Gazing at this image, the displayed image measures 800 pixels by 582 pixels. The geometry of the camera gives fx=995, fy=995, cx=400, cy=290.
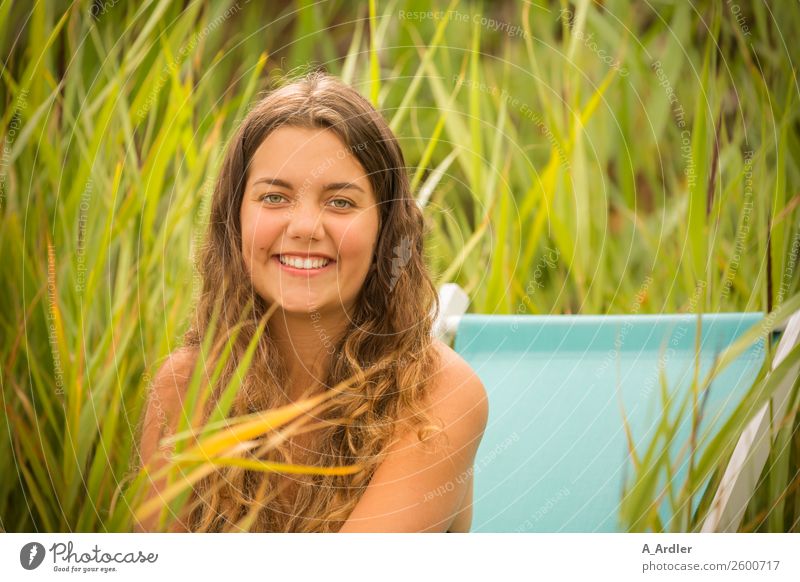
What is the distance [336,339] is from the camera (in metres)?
0.90

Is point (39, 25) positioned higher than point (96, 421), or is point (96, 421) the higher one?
point (39, 25)

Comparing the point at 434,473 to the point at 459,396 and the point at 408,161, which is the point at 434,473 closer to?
the point at 459,396

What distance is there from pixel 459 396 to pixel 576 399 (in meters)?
0.25

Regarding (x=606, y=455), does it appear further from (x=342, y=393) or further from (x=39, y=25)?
(x=39, y=25)

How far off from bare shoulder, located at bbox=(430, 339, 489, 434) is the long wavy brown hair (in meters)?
0.01

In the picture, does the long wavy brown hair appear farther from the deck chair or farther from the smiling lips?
the deck chair

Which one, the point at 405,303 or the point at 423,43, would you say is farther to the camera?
the point at 423,43

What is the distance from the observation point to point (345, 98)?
0.84 m

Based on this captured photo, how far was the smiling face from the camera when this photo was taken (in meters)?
0.83

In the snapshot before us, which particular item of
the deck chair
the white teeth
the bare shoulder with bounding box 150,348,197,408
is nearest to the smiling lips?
the white teeth

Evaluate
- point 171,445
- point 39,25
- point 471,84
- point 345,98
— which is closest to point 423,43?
point 471,84

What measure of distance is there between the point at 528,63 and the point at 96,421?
629mm
